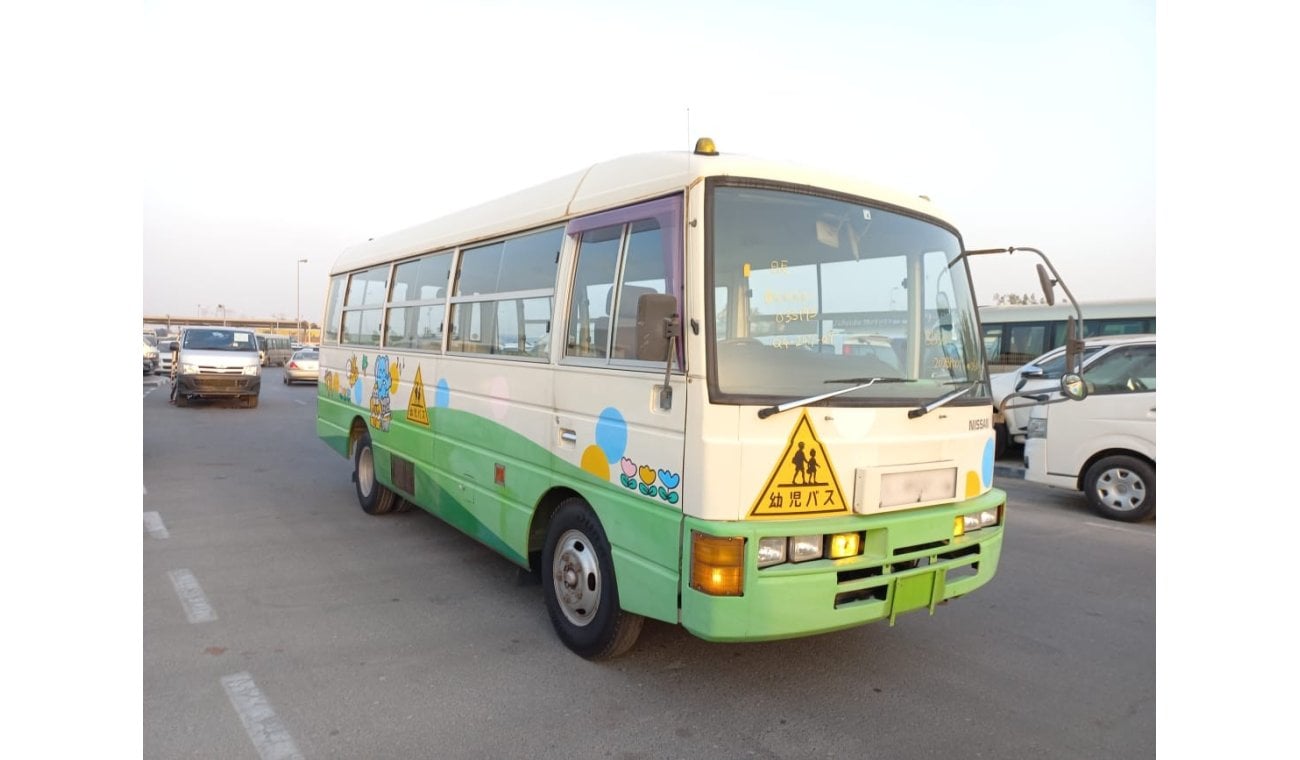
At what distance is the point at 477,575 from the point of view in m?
5.92

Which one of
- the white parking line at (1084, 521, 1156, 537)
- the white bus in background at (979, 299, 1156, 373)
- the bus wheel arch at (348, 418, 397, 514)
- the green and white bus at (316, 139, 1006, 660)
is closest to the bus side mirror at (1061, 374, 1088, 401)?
the green and white bus at (316, 139, 1006, 660)

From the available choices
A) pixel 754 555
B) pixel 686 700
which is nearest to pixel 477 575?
pixel 686 700

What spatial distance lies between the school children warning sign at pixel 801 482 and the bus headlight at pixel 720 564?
0.19m

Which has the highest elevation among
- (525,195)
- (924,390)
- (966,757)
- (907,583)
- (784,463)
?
(525,195)

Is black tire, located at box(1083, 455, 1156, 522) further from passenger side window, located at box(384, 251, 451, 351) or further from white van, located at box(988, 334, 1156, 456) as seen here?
passenger side window, located at box(384, 251, 451, 351)

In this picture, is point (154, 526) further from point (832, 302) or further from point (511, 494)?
point (832, 302)

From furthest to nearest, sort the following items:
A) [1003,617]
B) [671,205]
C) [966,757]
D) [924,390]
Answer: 1. [1003,617]
2. [924,390]
3. [671,205]
4. [966,757]

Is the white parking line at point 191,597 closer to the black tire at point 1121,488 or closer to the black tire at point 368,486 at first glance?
the black tire at point 368,486

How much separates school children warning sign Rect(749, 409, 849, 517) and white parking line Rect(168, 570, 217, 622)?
12.1ft

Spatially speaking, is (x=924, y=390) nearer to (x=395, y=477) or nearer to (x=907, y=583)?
(x=907, y=583)

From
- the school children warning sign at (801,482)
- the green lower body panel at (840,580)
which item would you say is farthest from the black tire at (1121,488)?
the school children warning sign at (801,482)

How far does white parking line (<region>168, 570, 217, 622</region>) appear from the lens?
4.98 meters

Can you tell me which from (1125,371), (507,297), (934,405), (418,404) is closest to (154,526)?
(418,404)

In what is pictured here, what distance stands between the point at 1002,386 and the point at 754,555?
10.7 meters
